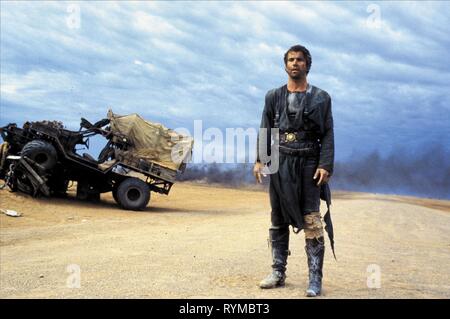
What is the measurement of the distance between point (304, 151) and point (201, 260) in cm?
323

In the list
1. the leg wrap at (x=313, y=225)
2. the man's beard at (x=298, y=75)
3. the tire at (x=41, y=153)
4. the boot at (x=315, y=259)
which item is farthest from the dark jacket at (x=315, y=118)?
the tire at (x=41, y=153)

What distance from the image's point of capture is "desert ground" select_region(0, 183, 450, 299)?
6383 mm

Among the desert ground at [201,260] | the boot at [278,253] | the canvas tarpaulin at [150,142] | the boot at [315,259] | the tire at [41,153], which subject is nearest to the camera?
the boot at [315,259]

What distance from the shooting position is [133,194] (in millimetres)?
22016

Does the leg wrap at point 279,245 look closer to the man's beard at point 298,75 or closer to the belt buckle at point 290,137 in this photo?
the belt buckle at point 290,137

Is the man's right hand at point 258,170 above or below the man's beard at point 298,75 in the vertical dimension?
below

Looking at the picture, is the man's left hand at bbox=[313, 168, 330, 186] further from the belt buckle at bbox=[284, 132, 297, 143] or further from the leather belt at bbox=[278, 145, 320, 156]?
the belt buckle at bbox=[284, 132, 297, 143]

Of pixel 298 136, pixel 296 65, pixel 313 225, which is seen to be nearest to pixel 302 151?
pixel 298 136

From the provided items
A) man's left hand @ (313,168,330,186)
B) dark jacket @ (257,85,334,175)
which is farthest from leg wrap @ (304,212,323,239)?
dark jacket @ (257,85,334,175)

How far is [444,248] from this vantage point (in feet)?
37.2

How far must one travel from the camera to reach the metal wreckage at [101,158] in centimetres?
2061

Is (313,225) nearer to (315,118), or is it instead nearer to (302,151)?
(302,151)
